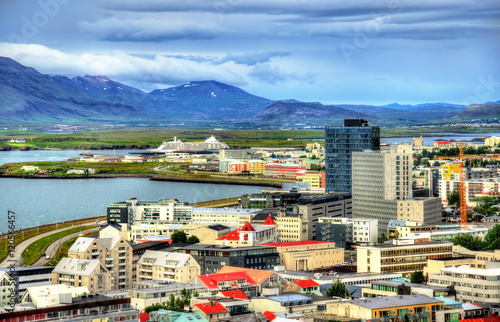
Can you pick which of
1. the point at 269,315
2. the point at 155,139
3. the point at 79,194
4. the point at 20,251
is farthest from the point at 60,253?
the point at 155,139

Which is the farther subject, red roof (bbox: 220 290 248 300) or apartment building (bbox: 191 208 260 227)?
apartment building (bbox: 191 208 260 227)

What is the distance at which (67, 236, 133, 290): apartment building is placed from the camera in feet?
92.5

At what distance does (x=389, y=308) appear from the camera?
2056 cm

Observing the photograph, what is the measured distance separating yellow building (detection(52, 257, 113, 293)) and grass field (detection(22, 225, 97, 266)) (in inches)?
224

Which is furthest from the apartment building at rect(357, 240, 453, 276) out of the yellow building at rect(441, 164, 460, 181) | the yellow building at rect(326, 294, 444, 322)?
the yellow building at rect(441, 164, 460, 181)

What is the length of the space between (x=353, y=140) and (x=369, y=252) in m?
17.2

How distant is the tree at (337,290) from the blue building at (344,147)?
853 inches

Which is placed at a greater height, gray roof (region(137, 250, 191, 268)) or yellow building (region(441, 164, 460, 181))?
yellow building (region(441, 164, 460, 181))

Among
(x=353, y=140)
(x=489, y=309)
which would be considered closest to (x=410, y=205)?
(x=353, y=140)

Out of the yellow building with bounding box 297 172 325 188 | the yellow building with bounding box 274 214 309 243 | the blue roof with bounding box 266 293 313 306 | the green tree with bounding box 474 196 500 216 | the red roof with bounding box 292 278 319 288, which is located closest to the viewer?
the blue roof with bounding box 266 293 313 306

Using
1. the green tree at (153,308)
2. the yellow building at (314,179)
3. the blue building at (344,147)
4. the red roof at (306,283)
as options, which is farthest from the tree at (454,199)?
the green tree at (153,308)

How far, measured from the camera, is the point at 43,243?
36.6 meters

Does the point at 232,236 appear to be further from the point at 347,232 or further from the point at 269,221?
the point at 347,232

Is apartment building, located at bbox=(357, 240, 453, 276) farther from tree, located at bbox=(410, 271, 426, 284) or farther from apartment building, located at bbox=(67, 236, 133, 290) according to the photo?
apartment building, located at bbox=(67, 236, 133, 290)
